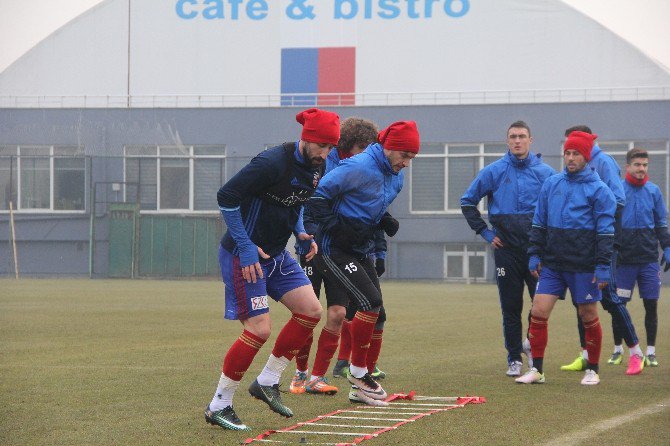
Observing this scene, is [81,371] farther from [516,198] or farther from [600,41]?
[600,41]

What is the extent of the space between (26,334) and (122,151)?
77.7ft

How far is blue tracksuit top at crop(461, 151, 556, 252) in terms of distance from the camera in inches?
400

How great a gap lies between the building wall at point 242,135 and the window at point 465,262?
0.16 meters

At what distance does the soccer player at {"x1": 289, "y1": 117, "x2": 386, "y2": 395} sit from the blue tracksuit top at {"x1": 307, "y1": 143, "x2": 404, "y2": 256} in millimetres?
201

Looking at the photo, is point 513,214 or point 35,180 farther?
point 35,180

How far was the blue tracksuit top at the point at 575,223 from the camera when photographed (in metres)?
9.39

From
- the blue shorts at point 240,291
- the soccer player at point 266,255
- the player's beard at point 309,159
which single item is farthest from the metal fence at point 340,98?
the blue shorts at point 240,291

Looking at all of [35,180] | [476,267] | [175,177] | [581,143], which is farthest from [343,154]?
[35,180]

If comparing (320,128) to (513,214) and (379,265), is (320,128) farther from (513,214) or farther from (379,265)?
(513,214)

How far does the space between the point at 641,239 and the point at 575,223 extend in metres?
2.39

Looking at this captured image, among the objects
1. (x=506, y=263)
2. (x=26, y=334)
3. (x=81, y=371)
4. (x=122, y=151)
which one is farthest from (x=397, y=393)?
(x=122, y=151)

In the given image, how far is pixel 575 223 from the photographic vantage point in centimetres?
947

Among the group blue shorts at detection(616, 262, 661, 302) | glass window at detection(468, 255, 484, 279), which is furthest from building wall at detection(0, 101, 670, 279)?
blue shorts at detection(616, 262, 661, 302)

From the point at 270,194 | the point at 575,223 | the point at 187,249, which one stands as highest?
the point at 270,194
